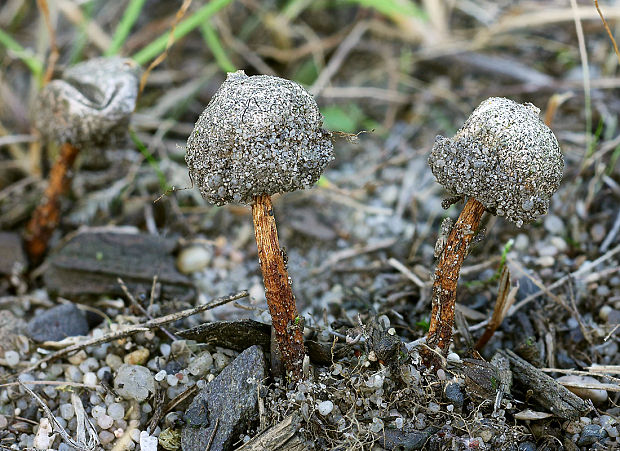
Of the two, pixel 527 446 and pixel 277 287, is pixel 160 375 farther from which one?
pixel 527 446

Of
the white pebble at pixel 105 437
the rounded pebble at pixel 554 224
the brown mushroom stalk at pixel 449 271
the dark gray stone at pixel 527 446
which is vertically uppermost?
the brown mushroom stalk at pixel 449 271

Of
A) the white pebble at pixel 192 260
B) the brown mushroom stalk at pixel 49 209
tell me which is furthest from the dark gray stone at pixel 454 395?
the brown mushroom stalk at pixel 49 209

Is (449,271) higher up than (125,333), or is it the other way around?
(449,271)

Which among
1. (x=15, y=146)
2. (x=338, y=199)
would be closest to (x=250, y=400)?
(x=338, y=199)

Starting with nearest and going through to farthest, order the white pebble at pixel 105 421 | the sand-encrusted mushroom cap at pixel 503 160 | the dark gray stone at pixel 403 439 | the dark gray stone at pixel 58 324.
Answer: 1. the sand-encrusted mushroom cap at pixel 503 160
2. the dark gray stone at pixel 403 439
3. the white pebble at pixel 105 421
4. the dark gray stone at pixel 58 324

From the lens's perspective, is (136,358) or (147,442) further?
(136,358)

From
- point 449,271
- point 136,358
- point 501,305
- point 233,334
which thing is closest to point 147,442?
point 136,358

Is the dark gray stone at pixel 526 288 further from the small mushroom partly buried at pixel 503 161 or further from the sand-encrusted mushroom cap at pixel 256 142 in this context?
the sand-encrusted mushroom cap at pixel 256 142
